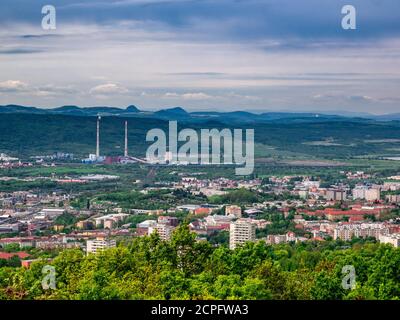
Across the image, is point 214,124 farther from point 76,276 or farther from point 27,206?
point 76,276

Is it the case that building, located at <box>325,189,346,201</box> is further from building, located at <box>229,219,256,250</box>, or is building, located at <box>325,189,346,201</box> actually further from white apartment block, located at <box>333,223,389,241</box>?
building, located at <box>229,219,256,250</box>

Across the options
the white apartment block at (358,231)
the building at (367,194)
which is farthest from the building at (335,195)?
the white apartment block at (358,231)

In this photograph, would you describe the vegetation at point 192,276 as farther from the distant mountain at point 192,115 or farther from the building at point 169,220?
the distant mountain at point 192,115

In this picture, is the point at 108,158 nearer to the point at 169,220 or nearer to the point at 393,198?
the point at 393,198
